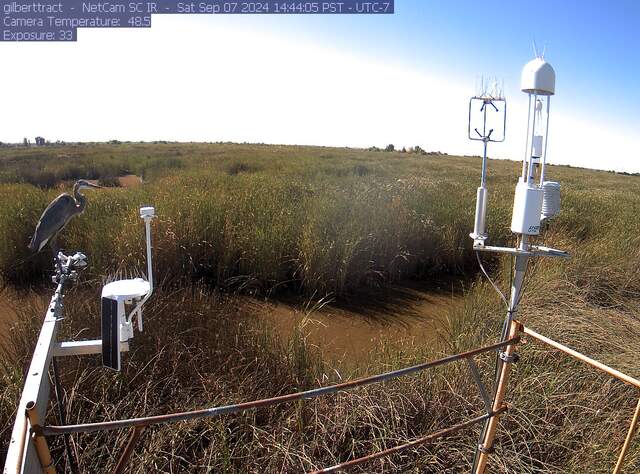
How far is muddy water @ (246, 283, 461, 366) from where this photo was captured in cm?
447

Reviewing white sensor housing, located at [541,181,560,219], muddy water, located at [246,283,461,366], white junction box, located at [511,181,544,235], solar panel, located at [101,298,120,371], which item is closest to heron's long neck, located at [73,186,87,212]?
solar panel, located at [101,298,120,371]

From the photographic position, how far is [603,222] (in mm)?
8773

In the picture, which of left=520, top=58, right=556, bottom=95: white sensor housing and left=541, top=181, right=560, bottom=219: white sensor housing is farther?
left=541, top=181, right=560, bottom=219: white sensor housing

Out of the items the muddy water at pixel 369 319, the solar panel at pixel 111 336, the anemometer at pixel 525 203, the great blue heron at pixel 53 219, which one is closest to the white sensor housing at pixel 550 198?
the anemometer at pixel 525 203

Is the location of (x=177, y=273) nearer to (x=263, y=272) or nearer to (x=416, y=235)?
(x=263, y=272)

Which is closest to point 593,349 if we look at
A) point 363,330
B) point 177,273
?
point 363,330

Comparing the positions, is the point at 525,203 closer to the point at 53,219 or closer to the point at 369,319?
the point at 53,219

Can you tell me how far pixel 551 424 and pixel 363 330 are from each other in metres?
2.49

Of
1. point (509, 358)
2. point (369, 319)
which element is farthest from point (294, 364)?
point (369, 319)

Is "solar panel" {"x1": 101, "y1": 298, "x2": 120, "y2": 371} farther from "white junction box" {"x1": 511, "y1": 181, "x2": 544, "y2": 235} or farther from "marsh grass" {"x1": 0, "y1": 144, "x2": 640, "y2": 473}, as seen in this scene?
"white junction box" {"x1": 511, "y1": 181, "x2": 544, "y2": 235}

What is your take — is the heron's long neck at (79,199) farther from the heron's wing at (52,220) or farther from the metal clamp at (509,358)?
the metal clamp at (509,358)

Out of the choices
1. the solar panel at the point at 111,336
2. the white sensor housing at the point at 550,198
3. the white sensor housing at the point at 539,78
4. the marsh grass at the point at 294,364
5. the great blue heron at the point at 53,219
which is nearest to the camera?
the solar panel at the point at 111,336

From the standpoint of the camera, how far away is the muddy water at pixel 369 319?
14.7 feet

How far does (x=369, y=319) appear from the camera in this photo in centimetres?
518
